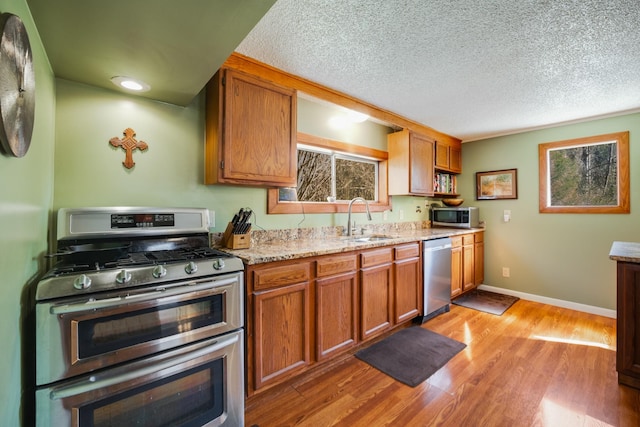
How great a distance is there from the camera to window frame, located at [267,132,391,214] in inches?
93.3

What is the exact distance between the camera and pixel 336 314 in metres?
2.04

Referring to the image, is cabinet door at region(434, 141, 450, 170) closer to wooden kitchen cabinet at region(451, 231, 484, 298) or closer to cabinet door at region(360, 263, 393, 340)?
wooden kitchen cabinet at region(451, 231, 484, 298)

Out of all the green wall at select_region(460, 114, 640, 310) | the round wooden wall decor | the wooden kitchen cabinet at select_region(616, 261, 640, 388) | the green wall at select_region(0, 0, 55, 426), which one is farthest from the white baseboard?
the round wooden wall decor

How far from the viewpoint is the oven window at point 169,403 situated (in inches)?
44.0

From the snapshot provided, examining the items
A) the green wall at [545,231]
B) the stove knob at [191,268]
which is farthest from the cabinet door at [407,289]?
the green wall at [545,231]

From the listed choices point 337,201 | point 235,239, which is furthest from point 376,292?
point 235,239

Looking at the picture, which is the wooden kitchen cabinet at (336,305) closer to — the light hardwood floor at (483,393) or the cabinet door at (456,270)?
the light hardwood floor at (483,393)

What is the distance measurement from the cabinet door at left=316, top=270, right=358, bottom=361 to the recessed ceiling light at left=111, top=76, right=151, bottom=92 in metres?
1.65

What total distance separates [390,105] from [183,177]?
2111 millimetres

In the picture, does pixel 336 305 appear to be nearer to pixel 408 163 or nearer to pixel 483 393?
pixel 483 393

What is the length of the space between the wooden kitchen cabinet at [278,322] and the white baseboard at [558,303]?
3.34 meters

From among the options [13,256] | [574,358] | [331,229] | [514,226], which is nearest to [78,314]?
[13,256]

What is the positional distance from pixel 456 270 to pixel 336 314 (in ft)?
6.92

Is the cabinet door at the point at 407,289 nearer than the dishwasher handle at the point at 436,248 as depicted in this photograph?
Yes
